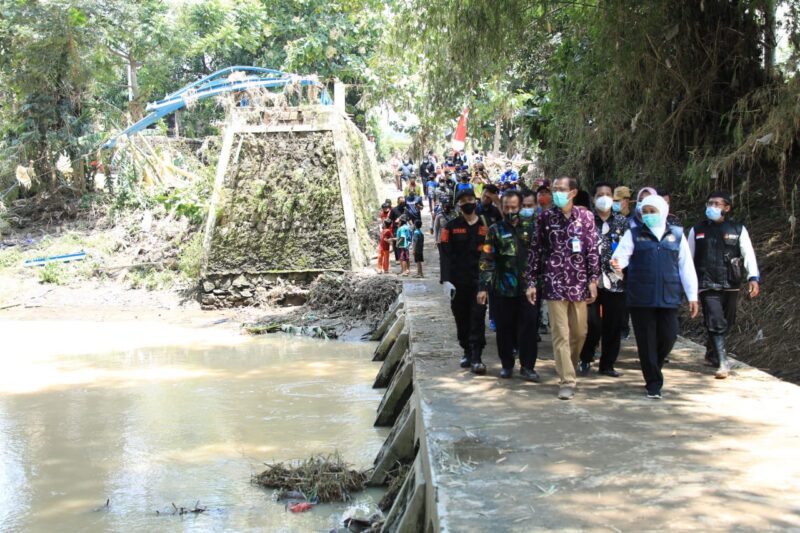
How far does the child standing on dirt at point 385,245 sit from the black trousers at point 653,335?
9.76 meters

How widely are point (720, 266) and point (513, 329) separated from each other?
186 cm

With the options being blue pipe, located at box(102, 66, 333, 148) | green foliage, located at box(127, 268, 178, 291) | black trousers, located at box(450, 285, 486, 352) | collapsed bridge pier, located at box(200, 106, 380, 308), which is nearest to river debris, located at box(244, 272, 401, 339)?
collapsed bridge pier, located at box(200, 106, 380, 308)

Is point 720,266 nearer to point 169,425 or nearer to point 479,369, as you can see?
point 479,369

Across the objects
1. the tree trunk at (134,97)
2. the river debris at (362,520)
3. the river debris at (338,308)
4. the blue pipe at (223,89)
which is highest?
the tree trunk at (134,97)

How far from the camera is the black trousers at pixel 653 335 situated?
5906 millimetres

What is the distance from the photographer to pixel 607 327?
691 centimetres

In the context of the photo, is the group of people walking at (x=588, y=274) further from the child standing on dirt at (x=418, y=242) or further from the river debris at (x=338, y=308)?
the river debris at (x=338, y=308)

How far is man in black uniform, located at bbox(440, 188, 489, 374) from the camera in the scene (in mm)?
7043

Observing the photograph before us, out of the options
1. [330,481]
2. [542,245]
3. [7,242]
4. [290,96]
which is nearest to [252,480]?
[330,481]

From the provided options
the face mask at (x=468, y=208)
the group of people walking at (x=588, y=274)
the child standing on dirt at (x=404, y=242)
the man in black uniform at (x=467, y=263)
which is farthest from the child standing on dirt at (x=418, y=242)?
the face mask at (x=468, y=208)

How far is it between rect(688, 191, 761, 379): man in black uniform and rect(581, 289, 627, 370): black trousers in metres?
0.73

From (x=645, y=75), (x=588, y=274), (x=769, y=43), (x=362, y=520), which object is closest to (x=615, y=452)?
(x=588, y=274)

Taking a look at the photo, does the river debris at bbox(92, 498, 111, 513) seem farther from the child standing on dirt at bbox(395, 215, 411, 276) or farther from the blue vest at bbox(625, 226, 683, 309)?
the child standing on dirt at bbox(395, 215, 411, 276)

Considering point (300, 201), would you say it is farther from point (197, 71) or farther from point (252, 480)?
point (197, 71)
